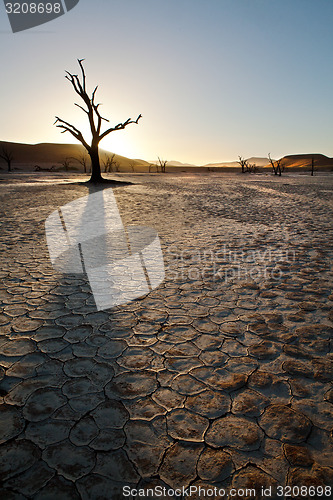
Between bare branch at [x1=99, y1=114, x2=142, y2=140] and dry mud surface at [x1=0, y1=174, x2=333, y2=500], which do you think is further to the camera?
bare branch at [x1=99, y1=114, x2=142, y2=140]

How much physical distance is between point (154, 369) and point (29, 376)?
2.90 ft

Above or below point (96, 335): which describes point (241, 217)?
above

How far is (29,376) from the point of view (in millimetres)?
1877

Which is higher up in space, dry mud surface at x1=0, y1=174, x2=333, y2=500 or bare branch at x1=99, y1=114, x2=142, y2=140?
bare branch at x1=99, y1=114, x2=142, y2=140

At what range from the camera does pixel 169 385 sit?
1810 millimetres

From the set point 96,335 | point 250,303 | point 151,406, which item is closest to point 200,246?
point 250,303

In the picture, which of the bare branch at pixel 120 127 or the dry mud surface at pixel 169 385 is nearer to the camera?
the dry mud surface at pixel 169 385

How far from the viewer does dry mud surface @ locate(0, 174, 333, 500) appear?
4.25ft

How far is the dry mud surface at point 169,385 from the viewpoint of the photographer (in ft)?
4.25

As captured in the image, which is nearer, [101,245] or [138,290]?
[138,290]

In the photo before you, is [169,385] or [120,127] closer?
[169,385]

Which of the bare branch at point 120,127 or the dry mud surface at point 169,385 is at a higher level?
the bare branch at point 120,127

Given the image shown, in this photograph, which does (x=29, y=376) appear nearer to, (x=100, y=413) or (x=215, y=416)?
(x=100, y=413)

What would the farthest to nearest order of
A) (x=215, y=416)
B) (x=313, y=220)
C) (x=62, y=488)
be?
(x=313, y=220), (x=215, y=416), (x=62, y=488)
